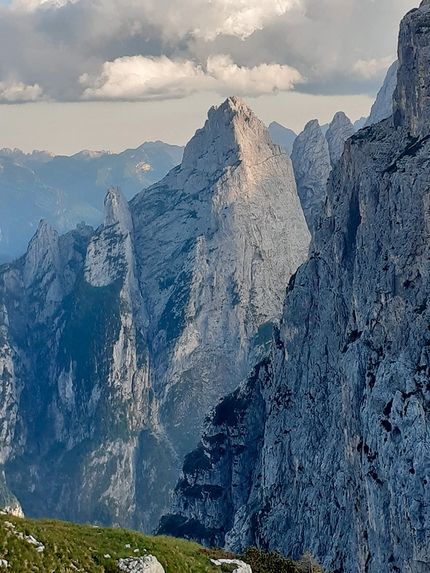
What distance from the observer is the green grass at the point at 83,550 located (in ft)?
133

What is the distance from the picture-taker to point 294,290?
474 ft

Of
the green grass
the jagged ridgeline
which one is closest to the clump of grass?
the green grass

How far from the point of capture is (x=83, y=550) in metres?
44.6

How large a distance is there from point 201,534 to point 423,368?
99.2 metres

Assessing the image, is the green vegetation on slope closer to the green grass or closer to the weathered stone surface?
the green grass

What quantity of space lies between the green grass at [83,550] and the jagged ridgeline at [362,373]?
4327 cm

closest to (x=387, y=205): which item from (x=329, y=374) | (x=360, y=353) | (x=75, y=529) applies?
(x=360, y=353)

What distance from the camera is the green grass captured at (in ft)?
133

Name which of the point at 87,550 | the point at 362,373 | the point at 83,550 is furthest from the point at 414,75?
the point at 83,550

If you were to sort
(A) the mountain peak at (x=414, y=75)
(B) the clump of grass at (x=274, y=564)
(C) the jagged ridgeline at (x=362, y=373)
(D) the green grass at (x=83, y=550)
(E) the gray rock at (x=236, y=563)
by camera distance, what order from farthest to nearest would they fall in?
(A) the mountain peak at (x=414, y=75) < (C) the jagged ridgeline at (x=362, y=373) < (B) the clump of grass at (x=274, y=564) < (E) the gray rock at (x=236, y=563) < (D) the green grass at (x=83, y=550)

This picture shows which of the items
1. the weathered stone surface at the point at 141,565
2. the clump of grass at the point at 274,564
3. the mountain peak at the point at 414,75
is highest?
the mountain peak at the point at 414,75

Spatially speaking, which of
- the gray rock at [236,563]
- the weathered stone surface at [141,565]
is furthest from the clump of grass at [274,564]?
the weathered stone surface at [141,565]

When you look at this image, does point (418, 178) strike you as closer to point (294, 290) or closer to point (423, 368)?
point (423, 368)

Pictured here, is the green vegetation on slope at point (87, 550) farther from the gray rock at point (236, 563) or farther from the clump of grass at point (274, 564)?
the gray rock at point (236, 563)
